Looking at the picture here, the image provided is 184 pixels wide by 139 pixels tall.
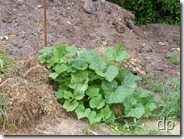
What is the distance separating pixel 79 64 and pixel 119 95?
49 cm

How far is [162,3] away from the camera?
708cm

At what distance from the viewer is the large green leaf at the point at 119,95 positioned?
13.4 feet

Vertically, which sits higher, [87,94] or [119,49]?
[119,49]

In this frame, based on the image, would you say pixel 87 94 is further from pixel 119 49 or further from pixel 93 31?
pixel 93 31

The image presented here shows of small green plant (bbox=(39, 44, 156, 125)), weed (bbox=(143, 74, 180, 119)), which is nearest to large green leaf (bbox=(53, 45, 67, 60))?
small green plant (bbox=(39, 44, 156, 125))

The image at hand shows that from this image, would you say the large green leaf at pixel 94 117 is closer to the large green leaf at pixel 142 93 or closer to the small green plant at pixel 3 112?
the large green leaf at pixel 142 93

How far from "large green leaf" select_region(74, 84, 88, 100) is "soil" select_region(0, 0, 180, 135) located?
188 mm

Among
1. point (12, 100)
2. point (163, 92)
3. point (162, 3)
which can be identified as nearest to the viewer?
point (12, 100)

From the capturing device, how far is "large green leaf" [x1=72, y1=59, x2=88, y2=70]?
421 centimetres

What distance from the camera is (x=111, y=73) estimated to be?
416cm

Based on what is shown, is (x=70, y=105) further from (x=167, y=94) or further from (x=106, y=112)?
(x=167, y=94)

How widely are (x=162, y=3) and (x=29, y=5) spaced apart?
2536 millimetres

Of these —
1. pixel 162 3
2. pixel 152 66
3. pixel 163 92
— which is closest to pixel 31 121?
pixel 163 92

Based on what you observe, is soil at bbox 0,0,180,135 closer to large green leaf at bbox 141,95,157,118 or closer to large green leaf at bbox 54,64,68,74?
large green leaf at bbox 54,64,68,74
